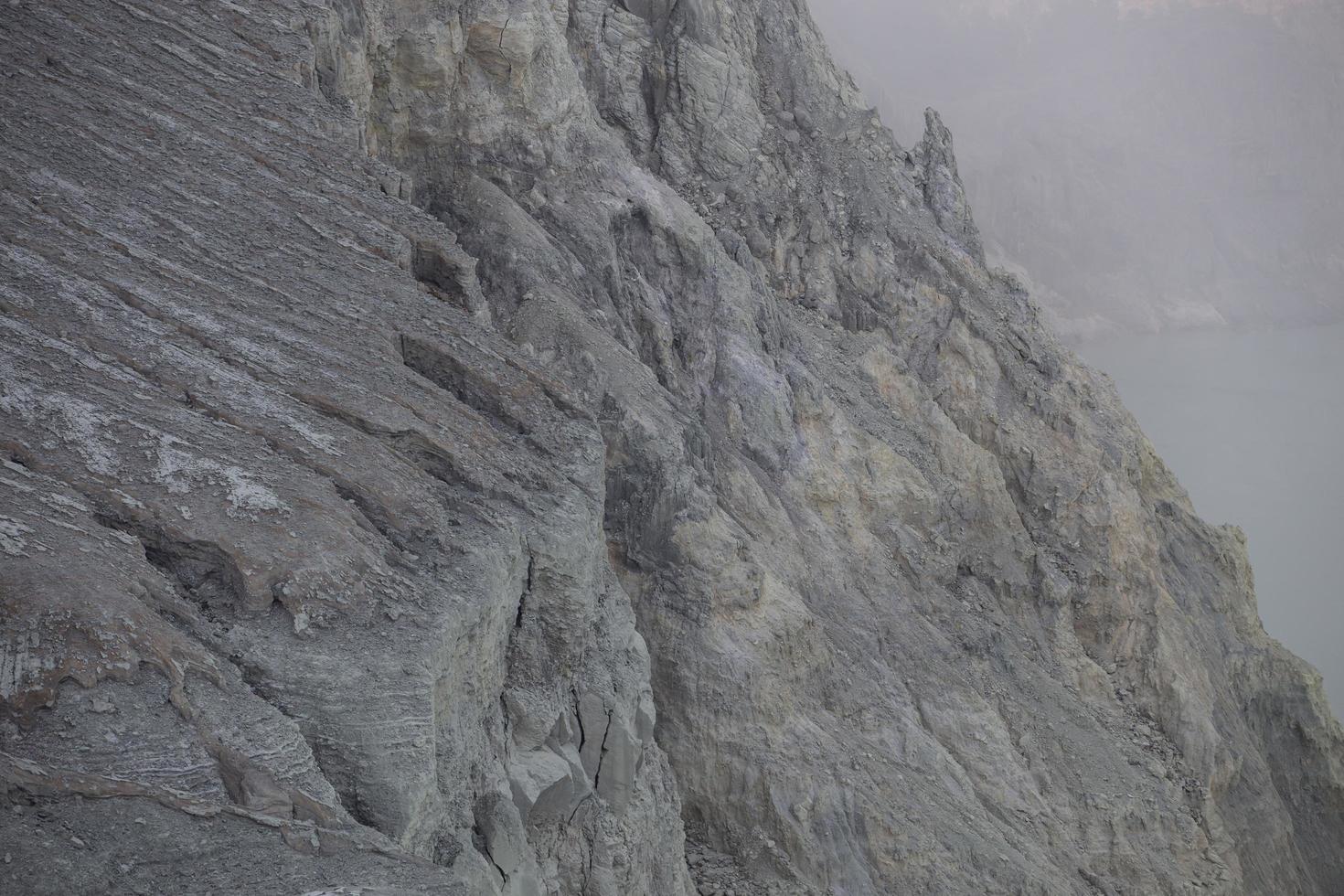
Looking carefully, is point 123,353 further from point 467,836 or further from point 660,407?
point 660,407

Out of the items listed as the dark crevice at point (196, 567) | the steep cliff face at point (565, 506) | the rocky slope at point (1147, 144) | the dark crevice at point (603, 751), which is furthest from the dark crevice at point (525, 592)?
the rocky slope at point (1147, 144)

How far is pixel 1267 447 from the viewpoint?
5150 cm

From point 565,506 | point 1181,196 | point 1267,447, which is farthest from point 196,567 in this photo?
point 1181,196

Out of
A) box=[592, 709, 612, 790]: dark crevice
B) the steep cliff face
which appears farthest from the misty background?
box=[592, 709, 612, 790]: dark crevice

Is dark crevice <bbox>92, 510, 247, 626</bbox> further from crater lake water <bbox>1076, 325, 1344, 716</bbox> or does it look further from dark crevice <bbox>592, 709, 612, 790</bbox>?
crater lake water <bbox>1076, 325, 1344, 716</bbox>

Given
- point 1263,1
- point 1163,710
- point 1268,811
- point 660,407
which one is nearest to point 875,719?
point 660,407

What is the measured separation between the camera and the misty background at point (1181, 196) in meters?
52.6

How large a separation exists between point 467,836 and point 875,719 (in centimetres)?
916

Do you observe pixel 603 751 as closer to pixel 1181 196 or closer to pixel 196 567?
pixel 196 567

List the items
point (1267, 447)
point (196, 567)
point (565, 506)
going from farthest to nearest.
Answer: point (1267, 447) < point (565, 506) < point (196, 567)

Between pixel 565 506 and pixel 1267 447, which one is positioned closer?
pixel 565 506

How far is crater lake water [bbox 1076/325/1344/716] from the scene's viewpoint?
4391cm

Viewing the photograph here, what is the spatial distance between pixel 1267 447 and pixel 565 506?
162 ft

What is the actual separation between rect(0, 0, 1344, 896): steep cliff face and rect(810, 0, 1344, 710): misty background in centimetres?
2934
